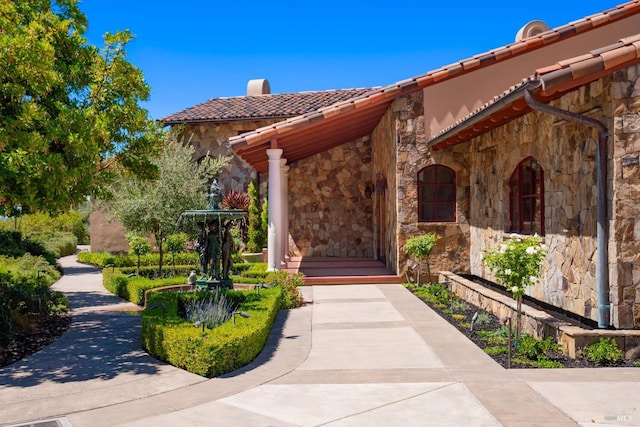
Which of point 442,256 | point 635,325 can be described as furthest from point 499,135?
point 635,325

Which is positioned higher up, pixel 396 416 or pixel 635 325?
pixel 635 325

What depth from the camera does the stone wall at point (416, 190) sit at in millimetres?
13516

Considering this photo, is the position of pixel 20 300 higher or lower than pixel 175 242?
lower

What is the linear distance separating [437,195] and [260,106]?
11.2m

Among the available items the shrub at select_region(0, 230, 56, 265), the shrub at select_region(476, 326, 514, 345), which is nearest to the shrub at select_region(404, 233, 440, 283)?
the shrub at select_region(476, 326, 514, 345)

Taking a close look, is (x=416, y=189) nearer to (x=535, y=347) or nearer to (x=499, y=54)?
(x=499, y=54)

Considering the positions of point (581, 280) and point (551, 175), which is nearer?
point (581, 280)

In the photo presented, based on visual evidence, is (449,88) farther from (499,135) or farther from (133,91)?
(133,91)

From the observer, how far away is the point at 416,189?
13.6 m

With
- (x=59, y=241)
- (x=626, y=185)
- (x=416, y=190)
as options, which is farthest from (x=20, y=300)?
(x=59, y=241)

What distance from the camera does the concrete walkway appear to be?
492 cm

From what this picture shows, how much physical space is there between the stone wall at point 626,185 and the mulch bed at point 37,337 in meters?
7.65

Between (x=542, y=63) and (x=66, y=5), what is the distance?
921 cm

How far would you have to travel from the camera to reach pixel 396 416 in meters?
4.92
